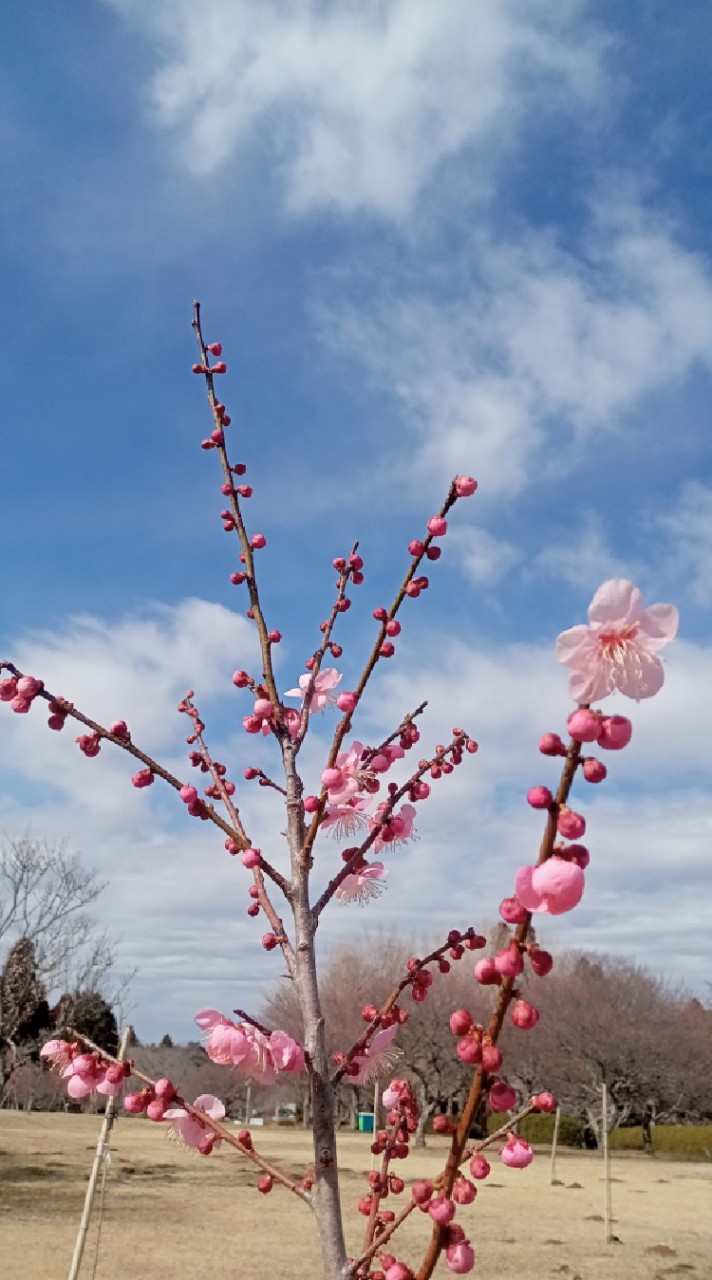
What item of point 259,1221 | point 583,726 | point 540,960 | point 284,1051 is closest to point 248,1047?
point 284,1051

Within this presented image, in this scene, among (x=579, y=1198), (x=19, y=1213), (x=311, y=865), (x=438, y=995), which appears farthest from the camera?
(x=438, y=995)

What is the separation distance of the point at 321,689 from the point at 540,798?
29.4 inches

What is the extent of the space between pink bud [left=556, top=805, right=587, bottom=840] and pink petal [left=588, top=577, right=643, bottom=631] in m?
0.15

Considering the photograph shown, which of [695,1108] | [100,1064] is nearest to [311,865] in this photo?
[100,1064]

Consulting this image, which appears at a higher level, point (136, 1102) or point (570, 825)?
point (570, 825)

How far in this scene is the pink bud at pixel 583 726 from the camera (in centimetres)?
70

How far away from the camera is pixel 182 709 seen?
160 cm

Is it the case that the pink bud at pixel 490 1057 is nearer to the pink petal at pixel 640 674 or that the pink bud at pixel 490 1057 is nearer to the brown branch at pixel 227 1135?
the pink petal at pixel 640 674

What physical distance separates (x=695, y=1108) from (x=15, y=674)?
3081 centimetres

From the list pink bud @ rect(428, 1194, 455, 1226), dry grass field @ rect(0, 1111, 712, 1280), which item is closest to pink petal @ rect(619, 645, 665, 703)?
pink bud @ rect(428, 1194, 455, 1226)

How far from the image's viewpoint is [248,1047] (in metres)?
1.14

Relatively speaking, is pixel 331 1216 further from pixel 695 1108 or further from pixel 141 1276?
pixel 695 1108

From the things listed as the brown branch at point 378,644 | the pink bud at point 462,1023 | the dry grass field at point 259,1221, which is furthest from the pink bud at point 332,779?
the dry grass field at point 259,1221

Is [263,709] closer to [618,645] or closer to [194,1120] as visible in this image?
[194,1120]
